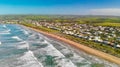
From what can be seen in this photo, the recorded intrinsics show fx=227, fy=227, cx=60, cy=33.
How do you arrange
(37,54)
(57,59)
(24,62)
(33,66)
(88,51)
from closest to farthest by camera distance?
(33,66)
(24,62)
(57,59)
(37,54)
(88,51)

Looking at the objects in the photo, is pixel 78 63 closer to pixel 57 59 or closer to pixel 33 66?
pixel 57 59

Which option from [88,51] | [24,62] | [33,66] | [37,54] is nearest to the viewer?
[33,66]

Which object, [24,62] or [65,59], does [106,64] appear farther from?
[24,62]

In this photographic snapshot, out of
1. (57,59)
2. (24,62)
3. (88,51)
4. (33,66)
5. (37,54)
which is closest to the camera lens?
(33,66)

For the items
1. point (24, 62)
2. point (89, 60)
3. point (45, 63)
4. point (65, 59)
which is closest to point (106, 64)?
point (89, 60)

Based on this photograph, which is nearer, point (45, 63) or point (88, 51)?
point (45, 63)

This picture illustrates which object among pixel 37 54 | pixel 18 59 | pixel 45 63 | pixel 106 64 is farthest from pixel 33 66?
pixel 106 64
